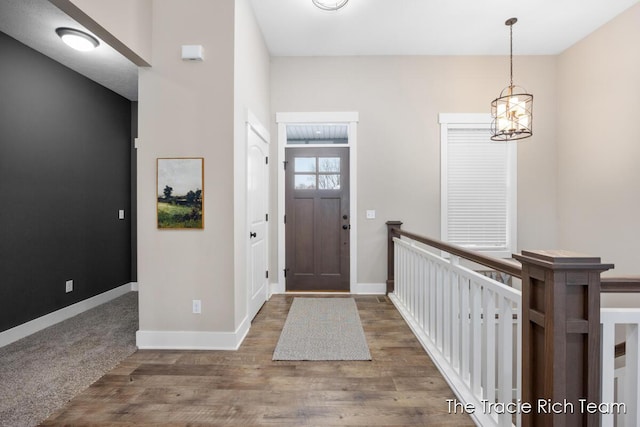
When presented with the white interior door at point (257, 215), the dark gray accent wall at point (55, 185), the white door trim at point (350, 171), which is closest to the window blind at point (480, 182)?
the white door trim at point (350, 171)

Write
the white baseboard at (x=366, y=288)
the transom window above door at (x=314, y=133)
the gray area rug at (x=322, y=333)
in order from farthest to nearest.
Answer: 1. the transom window above door at (x=314, y=133)
2. the white baseboard at (x=366, y=288)
3. the gray area rug at (x=322, y=333)

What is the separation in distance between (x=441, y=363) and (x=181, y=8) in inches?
142

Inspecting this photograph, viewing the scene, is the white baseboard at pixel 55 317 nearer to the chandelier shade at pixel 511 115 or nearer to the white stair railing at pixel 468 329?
the white stair railing at pixel 468 329

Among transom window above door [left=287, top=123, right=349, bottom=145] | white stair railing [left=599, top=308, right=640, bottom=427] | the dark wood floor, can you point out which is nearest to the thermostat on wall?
transom window above door [left=287, top=123, right=349, bottom=145]

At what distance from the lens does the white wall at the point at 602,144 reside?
10.7 feet

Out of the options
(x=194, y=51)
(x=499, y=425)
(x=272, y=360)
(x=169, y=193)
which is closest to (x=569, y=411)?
(x=499, y=425)

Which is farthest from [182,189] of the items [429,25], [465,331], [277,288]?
[429,25]

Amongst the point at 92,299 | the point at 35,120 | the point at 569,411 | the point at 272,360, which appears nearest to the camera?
the point at 569,411

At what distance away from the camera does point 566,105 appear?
4.08 metres

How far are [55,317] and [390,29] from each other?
16.3 feet

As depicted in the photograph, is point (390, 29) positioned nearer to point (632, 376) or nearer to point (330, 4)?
point (330, 4)

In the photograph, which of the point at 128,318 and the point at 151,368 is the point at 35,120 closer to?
the point at 128,318

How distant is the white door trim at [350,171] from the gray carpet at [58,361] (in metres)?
1.91

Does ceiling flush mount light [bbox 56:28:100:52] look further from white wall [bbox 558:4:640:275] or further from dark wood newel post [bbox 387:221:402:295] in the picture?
white wall [bbox 558:4:640:275]
